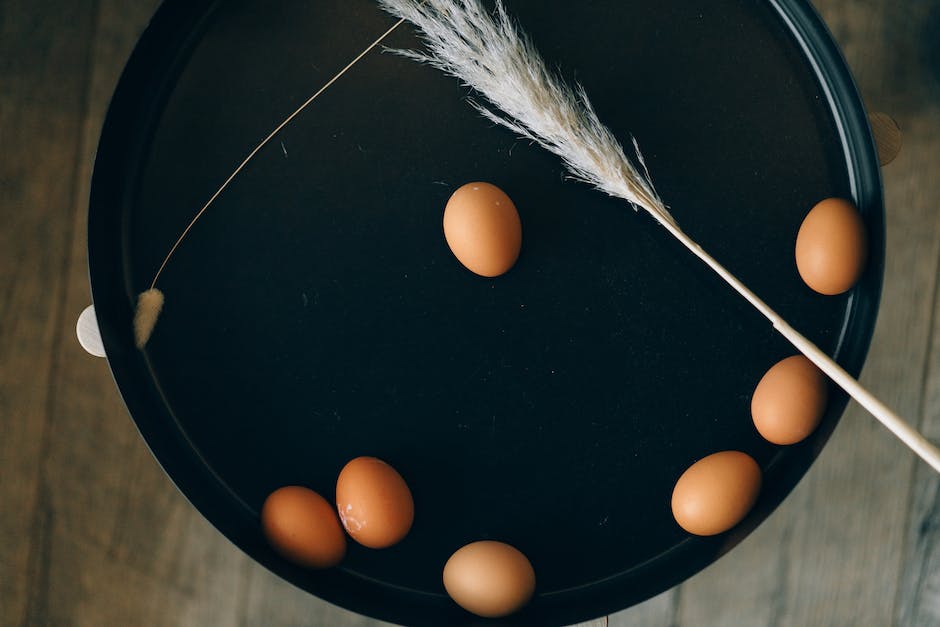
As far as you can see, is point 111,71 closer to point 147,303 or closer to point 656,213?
point 147,303

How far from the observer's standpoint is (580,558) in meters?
0.77

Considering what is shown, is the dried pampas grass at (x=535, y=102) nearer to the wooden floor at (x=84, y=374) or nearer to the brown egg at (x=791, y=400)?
the brown egg at (x=791, y=400)

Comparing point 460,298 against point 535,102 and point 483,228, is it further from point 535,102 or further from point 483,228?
point 535,102

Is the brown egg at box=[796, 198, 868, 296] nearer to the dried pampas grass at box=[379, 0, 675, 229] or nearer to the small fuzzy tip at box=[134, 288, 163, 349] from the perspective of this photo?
the dried pampas grass at box=[379, 0, 675, 229]

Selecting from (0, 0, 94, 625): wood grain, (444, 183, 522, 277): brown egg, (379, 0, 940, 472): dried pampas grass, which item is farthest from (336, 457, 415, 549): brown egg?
(0, 0, 94, 625): wood grain

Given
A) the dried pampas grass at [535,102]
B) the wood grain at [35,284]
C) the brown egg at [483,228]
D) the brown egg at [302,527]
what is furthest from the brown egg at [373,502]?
the wood grain at [35,284]

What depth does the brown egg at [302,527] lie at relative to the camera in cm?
73

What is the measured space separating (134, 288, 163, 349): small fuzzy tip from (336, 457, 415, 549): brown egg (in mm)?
227

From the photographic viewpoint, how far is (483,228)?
72 cm

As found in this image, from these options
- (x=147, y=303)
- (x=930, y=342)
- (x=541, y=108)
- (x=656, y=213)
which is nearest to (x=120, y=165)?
(x=147, y=303)

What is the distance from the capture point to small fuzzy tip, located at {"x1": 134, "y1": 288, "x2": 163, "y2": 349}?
76 cm

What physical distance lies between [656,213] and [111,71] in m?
0.66

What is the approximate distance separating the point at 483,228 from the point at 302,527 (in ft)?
1.03

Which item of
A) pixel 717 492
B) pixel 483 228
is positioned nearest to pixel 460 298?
pixel 483 228
